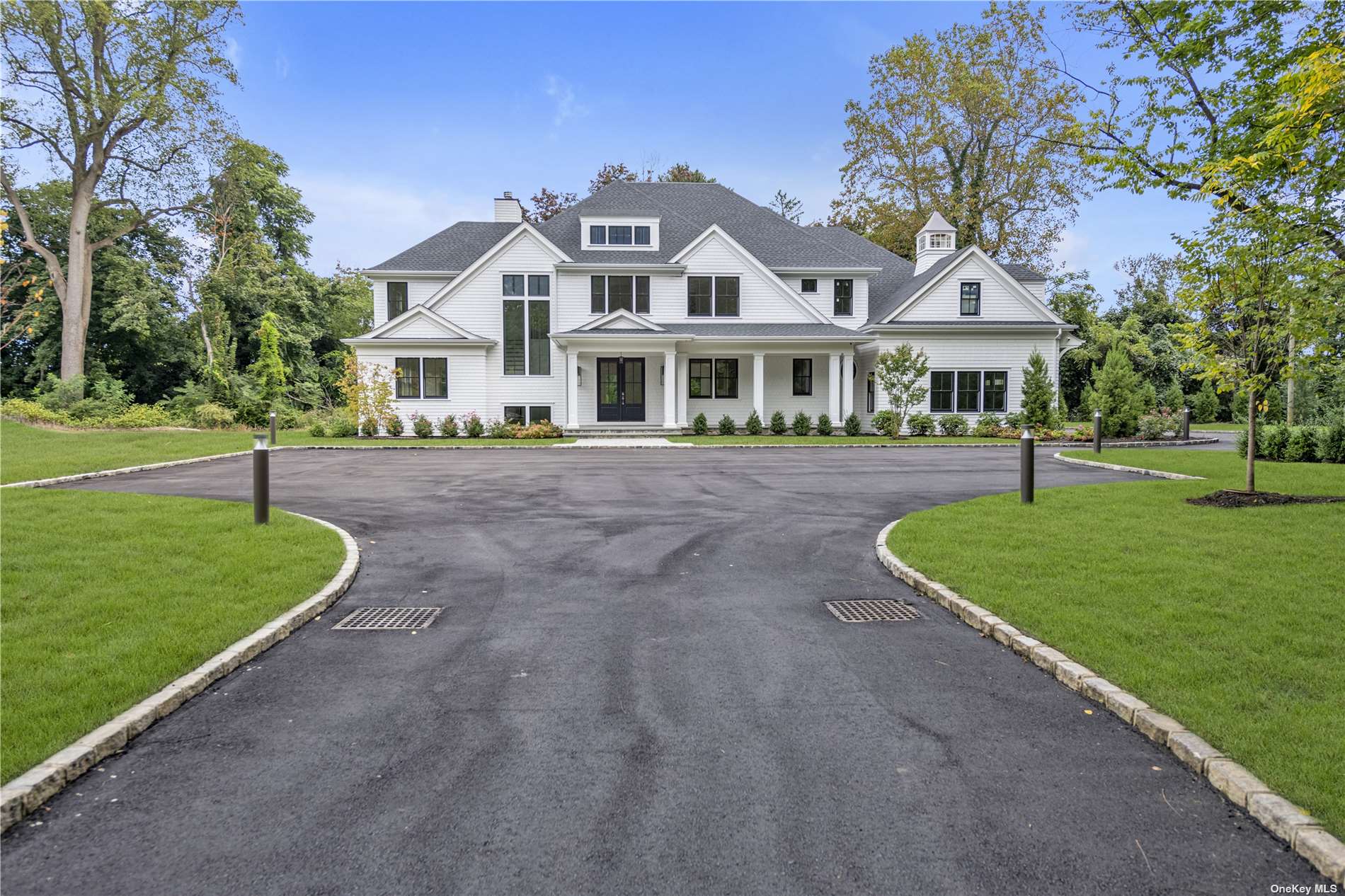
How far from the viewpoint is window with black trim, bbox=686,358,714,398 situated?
97.3ft

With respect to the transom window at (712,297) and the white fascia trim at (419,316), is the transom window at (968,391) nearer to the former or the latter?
the transom window at (712,297)

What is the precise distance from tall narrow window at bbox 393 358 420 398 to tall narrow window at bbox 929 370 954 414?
19837mm

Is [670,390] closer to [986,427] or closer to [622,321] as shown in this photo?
[622,321]

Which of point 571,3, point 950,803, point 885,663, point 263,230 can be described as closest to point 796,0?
point 571,3

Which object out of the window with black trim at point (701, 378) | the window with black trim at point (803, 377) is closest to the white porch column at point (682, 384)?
the window with black trim at point (701, 378)

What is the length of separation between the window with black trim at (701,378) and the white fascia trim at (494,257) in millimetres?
6425

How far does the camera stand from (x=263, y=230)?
41.5 m

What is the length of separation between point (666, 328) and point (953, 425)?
1144cm

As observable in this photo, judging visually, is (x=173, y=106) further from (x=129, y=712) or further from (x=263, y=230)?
(x=129, y=712)

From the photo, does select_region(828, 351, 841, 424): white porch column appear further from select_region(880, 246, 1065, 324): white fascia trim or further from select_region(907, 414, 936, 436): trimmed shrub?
select_region(907, 414, 936, 436): trimmed shrub

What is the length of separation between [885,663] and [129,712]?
430cm

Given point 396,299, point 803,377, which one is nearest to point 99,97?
point 396,299

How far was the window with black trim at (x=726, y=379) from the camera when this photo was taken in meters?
29.8

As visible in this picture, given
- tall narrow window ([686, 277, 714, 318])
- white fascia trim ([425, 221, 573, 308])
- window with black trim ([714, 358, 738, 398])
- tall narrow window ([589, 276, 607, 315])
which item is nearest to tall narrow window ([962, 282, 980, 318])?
window with black trim ([714, 358, 738, 398])
